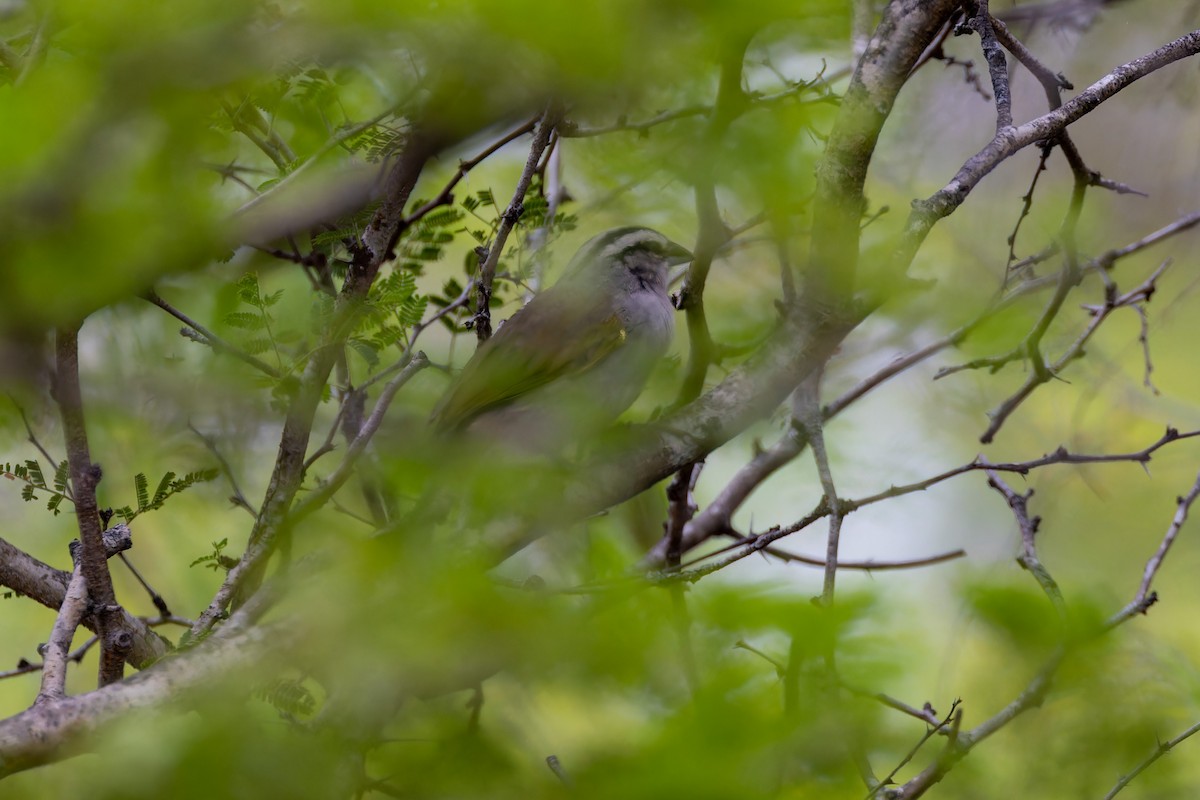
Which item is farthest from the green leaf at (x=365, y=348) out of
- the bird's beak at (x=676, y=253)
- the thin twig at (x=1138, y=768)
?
the thin twig at (x=1138, y=768)

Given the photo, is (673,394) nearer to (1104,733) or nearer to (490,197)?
(490,197)

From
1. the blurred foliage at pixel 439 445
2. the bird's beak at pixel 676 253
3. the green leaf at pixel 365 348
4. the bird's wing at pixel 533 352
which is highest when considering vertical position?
the bird's beak at pixel 676 253

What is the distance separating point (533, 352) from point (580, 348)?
0.27 meters

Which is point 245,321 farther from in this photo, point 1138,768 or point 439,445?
point 1138,768

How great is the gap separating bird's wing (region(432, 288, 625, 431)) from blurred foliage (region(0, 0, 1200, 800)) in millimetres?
209

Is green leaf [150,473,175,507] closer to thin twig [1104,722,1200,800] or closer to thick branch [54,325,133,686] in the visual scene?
thick branch [54,325,133,686]

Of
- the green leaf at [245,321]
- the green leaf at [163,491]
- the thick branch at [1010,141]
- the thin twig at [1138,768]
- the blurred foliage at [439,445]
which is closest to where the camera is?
the blurred foliage at [439,445]

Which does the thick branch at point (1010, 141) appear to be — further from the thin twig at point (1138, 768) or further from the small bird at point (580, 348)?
the thin twig at point (1138, 768)

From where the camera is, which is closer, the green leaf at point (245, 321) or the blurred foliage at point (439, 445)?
the blurred foliage at point (439, 445)

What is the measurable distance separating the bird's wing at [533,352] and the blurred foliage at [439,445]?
0.21m

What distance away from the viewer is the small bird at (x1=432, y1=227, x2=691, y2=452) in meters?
3.74

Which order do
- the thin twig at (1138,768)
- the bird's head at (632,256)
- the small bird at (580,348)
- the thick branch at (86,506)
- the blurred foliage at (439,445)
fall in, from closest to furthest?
the blurred foliage at (439,445), the thick branch at (86,506), the thin twig at (1138,768), the small bird at (580,348), the bird's head at (632,256)

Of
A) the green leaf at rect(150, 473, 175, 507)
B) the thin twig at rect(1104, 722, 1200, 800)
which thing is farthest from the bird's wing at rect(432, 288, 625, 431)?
the thin twig at rect(1104, 722, 1200, 800)

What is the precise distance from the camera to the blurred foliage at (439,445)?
1466mm
